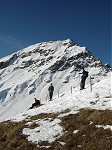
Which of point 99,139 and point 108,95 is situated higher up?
point 108,95

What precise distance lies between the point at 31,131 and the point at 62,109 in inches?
207

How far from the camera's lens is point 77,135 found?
1869 centimetres

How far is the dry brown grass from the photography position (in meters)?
17.5

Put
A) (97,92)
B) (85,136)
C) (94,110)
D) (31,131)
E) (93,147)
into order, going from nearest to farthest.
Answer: (93,147) < (85,136) < (31,131) < (94,110) < (97,92)

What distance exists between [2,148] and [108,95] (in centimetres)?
1165

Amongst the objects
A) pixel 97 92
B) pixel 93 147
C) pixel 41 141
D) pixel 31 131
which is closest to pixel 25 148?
pixel 41 141

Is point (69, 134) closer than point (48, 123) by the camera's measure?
Yes

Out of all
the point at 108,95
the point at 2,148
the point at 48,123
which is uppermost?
the point at 108,95

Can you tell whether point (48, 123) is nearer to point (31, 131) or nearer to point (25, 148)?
point (31, 131)

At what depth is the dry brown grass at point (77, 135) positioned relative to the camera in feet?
57.5

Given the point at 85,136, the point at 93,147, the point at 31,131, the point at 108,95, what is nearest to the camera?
the point at 93,147

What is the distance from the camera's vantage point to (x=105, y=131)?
18375 mm

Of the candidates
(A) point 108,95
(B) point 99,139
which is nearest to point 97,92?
(A) point 108,95

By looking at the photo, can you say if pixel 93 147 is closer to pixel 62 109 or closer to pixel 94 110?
pixel 94 110
